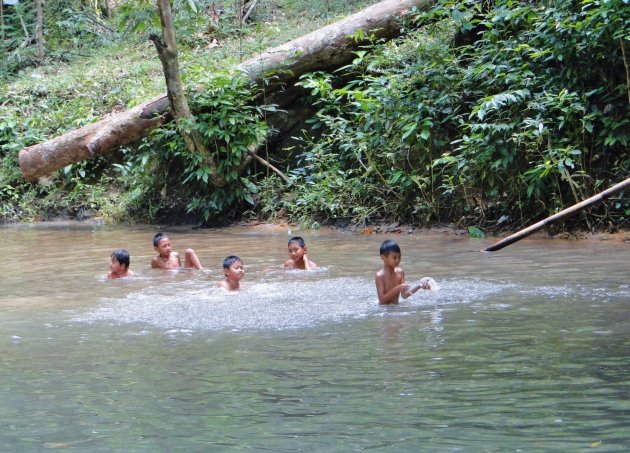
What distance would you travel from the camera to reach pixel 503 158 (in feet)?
36.1

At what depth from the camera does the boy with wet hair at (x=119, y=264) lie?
921 cm

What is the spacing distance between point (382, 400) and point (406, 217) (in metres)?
8.48

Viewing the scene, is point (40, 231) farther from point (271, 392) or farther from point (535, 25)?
point (271, 392)

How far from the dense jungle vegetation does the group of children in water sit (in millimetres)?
3155

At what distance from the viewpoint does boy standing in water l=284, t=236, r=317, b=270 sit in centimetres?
927

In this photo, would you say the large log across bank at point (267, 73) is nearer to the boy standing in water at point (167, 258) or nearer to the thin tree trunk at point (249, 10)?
the boy standing in water at point (167, 258)

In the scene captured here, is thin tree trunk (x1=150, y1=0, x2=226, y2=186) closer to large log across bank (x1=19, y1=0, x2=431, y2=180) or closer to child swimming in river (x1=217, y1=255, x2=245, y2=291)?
large log across bank (x1=19, y1=0, x2=431, y2=180)

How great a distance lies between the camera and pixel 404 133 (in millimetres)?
12180

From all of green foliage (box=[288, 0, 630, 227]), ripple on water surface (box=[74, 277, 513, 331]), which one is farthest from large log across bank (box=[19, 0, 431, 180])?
ripple on water surface (box=[74, 277, 513, 331])

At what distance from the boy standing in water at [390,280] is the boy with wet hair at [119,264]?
A: 3321 mm

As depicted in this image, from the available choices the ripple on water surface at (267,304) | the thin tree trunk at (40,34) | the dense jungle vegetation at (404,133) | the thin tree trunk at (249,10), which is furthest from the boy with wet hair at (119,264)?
the thin tree trunk at (40,34)

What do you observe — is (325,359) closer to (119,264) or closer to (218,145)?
(119,264)

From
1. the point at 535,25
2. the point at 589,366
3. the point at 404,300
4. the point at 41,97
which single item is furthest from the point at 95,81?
the point at 589,366

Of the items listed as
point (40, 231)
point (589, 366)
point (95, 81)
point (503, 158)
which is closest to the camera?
point (589, 366)
